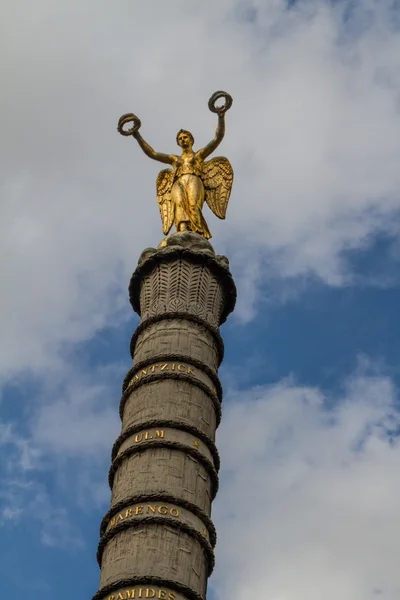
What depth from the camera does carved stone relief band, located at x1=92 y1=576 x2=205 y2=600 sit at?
12.1 metres

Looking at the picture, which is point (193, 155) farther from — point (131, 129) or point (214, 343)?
point (214, 343)

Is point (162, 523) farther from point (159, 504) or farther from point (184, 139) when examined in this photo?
point (184, 139)

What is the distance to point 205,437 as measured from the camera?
14062 millimetres

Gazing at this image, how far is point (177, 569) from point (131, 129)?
372 inches

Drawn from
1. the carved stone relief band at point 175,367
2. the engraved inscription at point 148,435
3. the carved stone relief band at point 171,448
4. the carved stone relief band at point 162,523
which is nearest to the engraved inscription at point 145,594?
the carved stone relief band at point 162,523

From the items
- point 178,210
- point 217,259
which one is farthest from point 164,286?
Result: point 178,210

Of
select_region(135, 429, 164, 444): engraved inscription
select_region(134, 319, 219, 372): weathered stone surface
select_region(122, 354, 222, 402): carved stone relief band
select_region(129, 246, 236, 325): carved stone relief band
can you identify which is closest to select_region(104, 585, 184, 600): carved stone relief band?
select_region(135, 429, 164, 444): engraved inscription

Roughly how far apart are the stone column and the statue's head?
3.02 m

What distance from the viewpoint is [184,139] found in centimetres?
1934

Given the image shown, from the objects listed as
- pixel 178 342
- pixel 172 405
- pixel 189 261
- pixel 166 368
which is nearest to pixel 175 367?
pixel 166 368

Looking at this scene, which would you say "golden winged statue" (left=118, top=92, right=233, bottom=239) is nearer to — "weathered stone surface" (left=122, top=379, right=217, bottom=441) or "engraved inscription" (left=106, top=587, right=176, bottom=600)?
"weathered stone surface" (left=122, top=379, right=217, bottom=441)

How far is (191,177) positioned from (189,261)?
2.69 meters

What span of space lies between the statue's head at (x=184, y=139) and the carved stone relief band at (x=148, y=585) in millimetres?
9562

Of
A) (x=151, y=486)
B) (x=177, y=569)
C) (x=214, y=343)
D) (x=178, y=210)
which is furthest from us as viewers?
(x=178, y=210)
